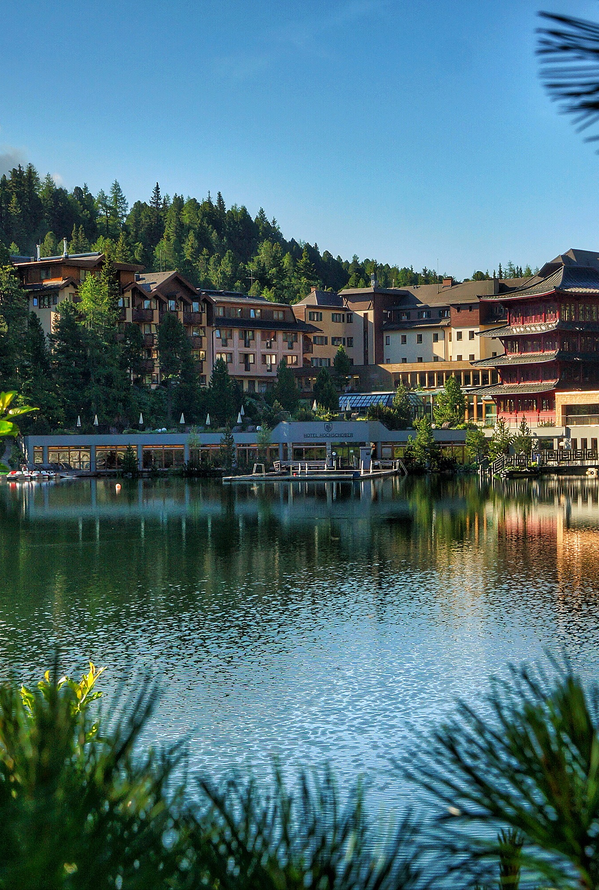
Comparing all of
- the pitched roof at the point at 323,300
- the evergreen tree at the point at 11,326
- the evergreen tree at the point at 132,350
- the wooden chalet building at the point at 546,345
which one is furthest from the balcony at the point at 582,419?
the evergreen tree at the point at 11,326

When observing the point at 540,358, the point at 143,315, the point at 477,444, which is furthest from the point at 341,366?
the point at 477,444

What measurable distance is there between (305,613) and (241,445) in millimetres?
63143

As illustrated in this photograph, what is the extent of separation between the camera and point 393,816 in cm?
1259

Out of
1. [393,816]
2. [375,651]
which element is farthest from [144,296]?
[393,816]

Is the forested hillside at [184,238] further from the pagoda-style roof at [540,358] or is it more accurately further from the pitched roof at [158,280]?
the pagoda-style roof at [540,358]

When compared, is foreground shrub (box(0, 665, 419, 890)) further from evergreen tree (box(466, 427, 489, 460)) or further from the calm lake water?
evergreen tree (box(466, 427, 489, 460))

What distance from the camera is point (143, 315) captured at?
96.2 metres

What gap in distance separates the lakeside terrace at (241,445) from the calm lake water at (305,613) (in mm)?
33600

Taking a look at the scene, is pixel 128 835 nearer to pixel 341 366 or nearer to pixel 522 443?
pixel 522 443

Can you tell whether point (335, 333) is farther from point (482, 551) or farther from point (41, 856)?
point (41, 856)

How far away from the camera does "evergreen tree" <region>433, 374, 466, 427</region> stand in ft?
298

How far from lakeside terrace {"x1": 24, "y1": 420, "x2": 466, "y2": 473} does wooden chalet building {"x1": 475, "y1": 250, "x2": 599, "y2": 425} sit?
6.60 meters

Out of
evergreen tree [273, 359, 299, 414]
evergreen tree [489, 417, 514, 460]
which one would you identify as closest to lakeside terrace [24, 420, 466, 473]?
evergreen tree [489, 417, 514, 460]

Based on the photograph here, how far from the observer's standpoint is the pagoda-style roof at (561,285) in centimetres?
8912
